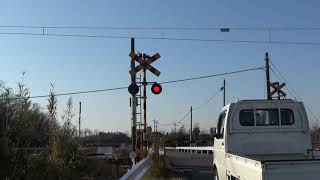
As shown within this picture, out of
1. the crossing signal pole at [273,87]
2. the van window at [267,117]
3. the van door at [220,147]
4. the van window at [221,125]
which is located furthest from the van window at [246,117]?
the crossing signal pole at [273,87]

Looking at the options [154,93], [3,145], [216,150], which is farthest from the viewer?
[154,93]

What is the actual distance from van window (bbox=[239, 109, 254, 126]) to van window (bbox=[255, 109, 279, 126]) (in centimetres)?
13

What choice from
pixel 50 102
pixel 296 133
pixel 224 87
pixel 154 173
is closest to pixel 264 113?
pixel 296 133

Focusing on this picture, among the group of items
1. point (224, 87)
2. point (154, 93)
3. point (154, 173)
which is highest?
point (224, 87)

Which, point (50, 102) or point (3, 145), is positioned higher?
point (50, 102)

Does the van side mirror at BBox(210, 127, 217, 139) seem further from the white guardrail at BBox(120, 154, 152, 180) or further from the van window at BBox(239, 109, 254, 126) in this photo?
the white guardrail at BBox(120, 154, 152, 180)

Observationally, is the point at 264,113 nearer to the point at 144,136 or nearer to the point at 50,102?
the point at 50,102

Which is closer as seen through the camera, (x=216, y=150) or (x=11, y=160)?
(x=11, y=160)

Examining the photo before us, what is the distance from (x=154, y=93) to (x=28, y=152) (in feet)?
40.0

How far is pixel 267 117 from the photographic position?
13047 millimetres

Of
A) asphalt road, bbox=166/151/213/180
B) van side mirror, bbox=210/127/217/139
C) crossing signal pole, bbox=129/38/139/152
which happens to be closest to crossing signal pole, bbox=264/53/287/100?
asphalt road, bbox=166/151/213/180

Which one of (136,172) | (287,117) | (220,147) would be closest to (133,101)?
(220,147)

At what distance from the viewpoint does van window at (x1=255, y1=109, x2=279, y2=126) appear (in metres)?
12.9

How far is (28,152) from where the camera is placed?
9.52 m
